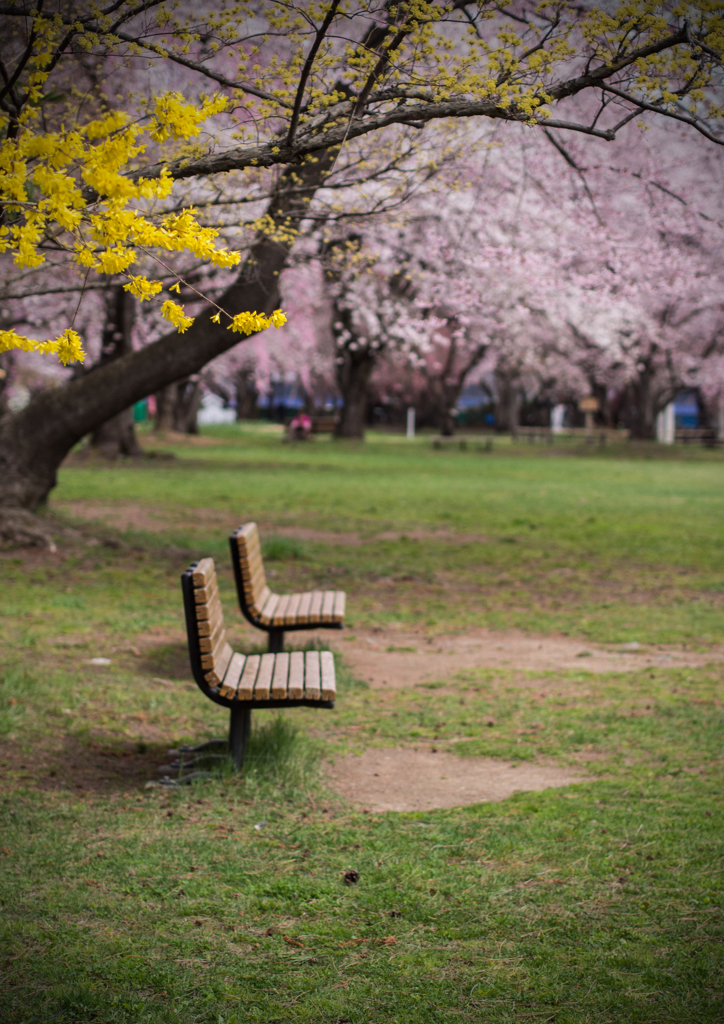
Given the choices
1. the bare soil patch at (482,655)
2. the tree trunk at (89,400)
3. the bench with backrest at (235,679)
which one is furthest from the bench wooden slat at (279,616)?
the tree trunk at (89,400)

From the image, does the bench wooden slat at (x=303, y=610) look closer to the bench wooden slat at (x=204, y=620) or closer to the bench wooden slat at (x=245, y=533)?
the bench wooden slat at (x=245, y=533)

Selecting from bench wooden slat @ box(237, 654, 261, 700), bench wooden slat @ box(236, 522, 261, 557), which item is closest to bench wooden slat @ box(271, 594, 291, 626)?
bench wooden slat @ box(236, 522, 261, 557)

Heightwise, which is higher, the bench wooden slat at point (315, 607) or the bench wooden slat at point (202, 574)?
the bench wooden slat at point (202, 574)

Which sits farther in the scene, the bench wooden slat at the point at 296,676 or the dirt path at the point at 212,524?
the dirt path at the point at 212,524

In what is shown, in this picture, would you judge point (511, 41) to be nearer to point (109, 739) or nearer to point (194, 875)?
point (194, 875)

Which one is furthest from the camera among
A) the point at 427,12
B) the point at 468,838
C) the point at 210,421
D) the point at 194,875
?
the point at 210,421

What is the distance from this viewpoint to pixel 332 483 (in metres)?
19.7

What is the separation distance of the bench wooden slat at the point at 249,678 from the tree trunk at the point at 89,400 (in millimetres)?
4956

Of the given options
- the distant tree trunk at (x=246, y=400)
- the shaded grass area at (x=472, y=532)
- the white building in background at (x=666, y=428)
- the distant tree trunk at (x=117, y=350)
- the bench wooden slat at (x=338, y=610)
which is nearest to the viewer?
the bench wooden slat at (x=338, y=610)

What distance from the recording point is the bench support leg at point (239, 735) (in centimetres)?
441

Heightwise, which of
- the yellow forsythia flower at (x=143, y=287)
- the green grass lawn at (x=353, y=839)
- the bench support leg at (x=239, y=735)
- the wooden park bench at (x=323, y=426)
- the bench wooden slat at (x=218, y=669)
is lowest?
the green grass lawn at (x=353, y=839)

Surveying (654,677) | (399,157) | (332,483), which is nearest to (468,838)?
(654,677)

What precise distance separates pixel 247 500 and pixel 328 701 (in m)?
12.0

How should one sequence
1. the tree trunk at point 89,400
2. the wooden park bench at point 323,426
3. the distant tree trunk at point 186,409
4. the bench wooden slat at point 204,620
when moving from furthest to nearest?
the wooden park bench at point 323,426
the distant tree trunk at point 186,409
the tree trunk at point 89,400
the bench wooden slat at point 204,620
